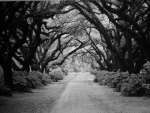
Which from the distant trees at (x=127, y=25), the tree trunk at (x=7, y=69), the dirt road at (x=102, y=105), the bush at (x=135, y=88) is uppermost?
the distant trees at (x=127, y=25)


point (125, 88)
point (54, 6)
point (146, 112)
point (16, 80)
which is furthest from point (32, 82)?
point (146, 112)

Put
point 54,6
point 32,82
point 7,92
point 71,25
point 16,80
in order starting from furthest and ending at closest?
point 71,25, point 32,82, point 16,80, point 54,6, point 7,92

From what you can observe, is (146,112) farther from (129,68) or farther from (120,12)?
(129,68)

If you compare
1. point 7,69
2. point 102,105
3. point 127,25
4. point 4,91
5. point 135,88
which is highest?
point 127,25

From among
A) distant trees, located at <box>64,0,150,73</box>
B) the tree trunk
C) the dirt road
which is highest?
distant trees, located at <box>64,0,150,73</box>

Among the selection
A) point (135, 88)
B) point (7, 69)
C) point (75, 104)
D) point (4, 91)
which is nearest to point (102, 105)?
point (75, 104)

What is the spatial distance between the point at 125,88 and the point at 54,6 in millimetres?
7283

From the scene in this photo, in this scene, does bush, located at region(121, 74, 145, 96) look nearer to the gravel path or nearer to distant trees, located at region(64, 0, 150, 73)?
the gravel path

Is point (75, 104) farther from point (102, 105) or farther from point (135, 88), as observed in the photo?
point (135, 88)

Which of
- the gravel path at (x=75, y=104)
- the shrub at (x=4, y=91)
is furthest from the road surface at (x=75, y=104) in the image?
the shrub at (x=4, y=91)

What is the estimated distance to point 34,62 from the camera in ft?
116

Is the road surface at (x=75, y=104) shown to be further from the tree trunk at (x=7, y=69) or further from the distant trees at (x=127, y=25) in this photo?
the distant trees at (x=127, y=25)

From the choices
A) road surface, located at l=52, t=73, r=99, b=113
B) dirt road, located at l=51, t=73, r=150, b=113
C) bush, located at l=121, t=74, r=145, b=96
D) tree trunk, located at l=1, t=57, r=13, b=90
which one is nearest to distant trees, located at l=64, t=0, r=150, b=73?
bush, located at l=121, t=74, r=145, b=96

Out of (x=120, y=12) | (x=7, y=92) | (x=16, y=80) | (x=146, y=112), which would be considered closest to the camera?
(x=146, y=112)
